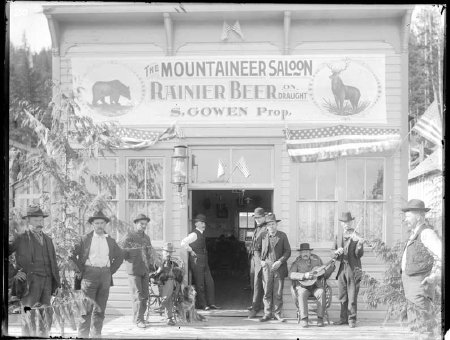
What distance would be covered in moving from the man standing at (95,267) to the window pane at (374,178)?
117 inches

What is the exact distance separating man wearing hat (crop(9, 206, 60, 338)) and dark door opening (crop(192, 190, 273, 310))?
242cm

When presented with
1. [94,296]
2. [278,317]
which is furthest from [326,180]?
[94,296]

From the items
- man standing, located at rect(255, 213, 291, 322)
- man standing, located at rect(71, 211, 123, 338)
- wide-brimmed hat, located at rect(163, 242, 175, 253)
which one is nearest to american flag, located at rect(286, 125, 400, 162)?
man standing, located at rect(255, 213, 291, 322)

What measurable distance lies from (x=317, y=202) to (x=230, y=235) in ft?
16.4

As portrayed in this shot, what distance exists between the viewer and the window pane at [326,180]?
7543 millimetres

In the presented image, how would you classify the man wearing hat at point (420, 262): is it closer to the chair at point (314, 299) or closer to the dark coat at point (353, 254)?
the dark coat at point (353, 254)

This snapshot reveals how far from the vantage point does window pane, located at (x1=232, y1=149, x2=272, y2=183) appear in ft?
24.8

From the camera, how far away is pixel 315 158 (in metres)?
7.56

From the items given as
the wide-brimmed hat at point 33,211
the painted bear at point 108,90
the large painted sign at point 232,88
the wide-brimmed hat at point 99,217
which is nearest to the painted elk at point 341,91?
the large painted sign at point 232,88

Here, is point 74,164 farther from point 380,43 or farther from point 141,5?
point 380,43

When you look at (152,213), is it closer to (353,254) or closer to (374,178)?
(353,254)

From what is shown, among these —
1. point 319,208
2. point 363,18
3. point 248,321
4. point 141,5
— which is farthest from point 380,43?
point 248,321

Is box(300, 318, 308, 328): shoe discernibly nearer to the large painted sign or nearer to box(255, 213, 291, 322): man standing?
box(255, 213, 291, 322): man standing

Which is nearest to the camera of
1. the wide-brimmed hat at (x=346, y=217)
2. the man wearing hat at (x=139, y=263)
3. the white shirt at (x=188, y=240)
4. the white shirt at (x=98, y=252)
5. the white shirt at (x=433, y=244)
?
the white shirt at (x=433, y=244)
